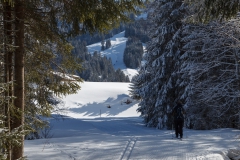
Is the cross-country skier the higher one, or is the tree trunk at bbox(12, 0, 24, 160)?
the tree trunk at bbox(12, 0, 24, 160)

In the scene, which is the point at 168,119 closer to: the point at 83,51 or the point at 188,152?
the point at 188,152

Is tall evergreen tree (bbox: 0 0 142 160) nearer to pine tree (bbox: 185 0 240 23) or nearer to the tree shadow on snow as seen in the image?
pine tree (bbox: 185 0 240 23)

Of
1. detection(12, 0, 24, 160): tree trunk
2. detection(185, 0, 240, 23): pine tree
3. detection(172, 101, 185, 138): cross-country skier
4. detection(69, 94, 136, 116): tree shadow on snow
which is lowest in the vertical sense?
detection(69, 94, 136, 116): tree shadow on snow

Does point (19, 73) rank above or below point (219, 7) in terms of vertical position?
below

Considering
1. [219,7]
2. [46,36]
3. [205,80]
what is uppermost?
[219,7]

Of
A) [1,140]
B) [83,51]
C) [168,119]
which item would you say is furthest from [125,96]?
[83,51]

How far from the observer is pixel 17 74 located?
5191 millimetres

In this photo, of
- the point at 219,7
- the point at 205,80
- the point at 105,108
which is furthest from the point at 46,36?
the point at 105,108

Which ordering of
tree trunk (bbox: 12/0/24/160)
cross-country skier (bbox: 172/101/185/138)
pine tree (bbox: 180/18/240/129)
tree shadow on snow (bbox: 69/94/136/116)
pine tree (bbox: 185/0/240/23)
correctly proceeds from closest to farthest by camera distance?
tree trunk (bbox: 12/0/24/160) < pine tree (bbox: 185/0/240/23) < cross-country skier (bbox: 172/101/185/138) < pine tree (bbox: 180/18/240/129) < tree shadow on snow (bbox: 69/94/136/116)

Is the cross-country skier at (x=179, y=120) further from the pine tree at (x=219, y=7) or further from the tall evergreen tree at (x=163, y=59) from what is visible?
the tall evergreen tree at (x=163, y=59)

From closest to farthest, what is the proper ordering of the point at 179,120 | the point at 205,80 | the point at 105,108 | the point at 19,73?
the point at 19,73 → the point at 179,120 → the point at 205,80 → the point at 105,108

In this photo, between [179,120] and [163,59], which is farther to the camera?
[163,59]

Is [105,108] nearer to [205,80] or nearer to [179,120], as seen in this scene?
[205,80]

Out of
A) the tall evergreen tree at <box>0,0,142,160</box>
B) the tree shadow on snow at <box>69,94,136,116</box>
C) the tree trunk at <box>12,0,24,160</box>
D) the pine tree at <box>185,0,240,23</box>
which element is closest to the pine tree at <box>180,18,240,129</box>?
the pine tree at <box>185,0,240,23</box>
